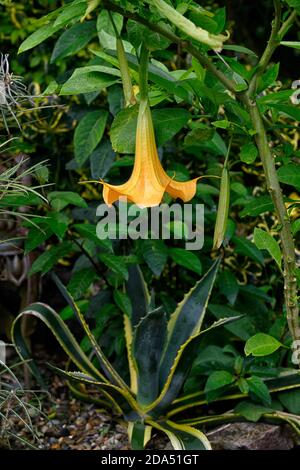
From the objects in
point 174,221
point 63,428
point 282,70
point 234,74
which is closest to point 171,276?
point 174,221

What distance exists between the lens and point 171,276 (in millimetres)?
2344

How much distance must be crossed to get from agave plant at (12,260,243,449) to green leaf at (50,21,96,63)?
57 cm

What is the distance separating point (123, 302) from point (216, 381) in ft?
1.04

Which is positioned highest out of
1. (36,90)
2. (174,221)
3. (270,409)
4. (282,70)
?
(282,70)

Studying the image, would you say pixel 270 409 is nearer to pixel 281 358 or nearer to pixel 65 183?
pixel 281 358

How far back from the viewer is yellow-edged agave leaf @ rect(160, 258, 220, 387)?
196cm

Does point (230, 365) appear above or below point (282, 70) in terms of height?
below

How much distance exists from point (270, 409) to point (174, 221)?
53 cm

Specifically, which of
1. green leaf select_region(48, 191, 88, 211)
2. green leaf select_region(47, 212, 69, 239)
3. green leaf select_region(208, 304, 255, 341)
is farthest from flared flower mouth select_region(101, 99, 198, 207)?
green leaf select_region(208, 304, 255, 341)

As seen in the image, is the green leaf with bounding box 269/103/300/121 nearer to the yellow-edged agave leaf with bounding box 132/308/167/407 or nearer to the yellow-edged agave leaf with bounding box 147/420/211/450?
the yellow-edged agave leaf with bounding box 132/308/167/407

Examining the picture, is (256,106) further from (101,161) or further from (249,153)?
(101,161)

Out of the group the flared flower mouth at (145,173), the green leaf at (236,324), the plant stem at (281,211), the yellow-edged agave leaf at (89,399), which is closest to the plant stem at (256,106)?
the plant stem at (281,211)

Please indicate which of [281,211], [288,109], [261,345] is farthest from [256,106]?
[261,345]

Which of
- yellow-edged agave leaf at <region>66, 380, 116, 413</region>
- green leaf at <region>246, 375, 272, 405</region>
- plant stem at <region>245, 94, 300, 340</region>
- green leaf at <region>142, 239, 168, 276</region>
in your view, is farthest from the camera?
yellow-edged agave leaf at <region>66, 380, 116, 413</region>
